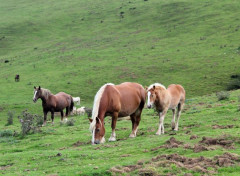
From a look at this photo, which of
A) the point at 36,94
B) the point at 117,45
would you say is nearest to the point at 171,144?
the point at 36,94

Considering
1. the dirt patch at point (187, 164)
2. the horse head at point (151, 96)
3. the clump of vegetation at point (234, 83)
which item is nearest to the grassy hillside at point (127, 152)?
the dirt patch at point (187, 164)

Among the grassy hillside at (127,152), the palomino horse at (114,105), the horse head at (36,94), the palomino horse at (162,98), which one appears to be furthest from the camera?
the horse head at (36,94)

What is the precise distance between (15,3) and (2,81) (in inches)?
2342

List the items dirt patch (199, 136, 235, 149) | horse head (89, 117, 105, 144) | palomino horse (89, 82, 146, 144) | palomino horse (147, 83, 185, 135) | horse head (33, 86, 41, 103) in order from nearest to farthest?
1. dirt patch (199, 136, 235, 149)
2. horse head (89, 117, 105, 144)
3. palomino horse (89, 82, 146, 144)
4. palomino horse (147, 83, 185, 135)
5. horse head (33, 86, 41, 103)

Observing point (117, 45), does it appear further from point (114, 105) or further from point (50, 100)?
point (114, 105)

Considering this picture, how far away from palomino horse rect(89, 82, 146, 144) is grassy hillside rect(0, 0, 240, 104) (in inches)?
781

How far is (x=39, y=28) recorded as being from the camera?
73.6m

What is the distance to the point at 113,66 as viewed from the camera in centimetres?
4550

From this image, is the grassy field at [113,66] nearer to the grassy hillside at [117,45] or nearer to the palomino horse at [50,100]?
the grassy hillside at [117,45]

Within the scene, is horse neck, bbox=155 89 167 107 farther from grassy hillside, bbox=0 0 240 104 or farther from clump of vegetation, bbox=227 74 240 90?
clump of vegetation, bbox=227 74 240 90

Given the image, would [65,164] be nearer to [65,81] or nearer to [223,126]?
[223,126]

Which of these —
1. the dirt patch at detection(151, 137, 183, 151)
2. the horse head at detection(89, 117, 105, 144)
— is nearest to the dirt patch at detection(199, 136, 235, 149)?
the dirt patch at detection(151, 137, 183, 151)

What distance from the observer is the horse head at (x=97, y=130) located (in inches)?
520

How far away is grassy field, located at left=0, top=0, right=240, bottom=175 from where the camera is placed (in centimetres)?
1147
